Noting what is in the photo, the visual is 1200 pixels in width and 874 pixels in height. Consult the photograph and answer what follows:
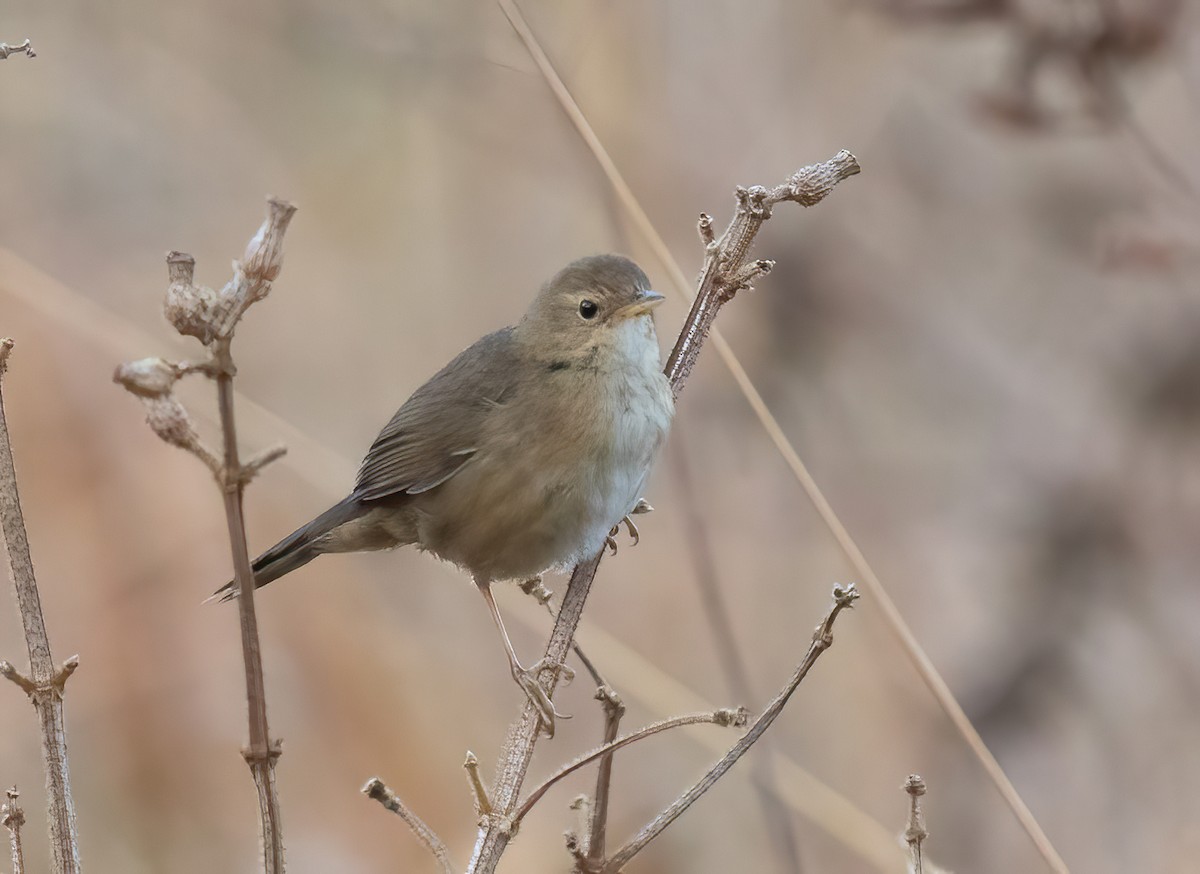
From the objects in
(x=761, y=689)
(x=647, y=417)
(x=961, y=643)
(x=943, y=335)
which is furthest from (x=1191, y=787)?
(x=647, y=417)

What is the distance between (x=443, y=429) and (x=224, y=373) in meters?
1.79

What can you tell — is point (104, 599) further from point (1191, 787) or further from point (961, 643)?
point (1191, 787)

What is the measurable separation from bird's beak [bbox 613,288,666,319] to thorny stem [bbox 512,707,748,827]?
1261mm

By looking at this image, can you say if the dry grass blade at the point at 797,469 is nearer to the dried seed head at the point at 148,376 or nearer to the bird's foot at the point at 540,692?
the bird's foot at the point at 540,692

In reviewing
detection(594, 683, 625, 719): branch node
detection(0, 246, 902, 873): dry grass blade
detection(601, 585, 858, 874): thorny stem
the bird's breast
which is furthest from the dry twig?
detection(0, 246, 902, 873): dry grass blade

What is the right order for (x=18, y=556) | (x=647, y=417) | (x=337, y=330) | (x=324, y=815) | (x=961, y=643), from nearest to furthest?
(x=18, y=556) < (x=647, y=417) < (x=324, y=815) < (x=961, y=643) < (x=337, y=330)

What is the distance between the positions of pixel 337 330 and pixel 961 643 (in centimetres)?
227

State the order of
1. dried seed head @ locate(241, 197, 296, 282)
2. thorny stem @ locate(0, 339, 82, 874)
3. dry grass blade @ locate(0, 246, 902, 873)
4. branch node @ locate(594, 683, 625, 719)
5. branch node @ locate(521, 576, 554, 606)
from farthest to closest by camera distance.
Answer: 1. dry grass blade @ locate(0, 246, 902, 873)
2. branch node @ locate(521, 576, 554, 606)
3. branch node @ locate(594, 683, 625, 719)
4. thorny stem @ locate(0, 339, 82, 874)
5. dried seed head @ locate(241, 197, 296, 282)

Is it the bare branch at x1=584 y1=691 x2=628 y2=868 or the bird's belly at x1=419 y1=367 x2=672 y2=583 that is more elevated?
the bird's belly at x1=419 y1=367 x2=672 y2=583

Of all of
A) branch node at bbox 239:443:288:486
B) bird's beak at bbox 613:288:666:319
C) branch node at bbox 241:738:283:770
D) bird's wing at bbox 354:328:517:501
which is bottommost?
branch node at bbox 241:738:283:770

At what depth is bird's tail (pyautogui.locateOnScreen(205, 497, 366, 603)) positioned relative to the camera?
2793mm

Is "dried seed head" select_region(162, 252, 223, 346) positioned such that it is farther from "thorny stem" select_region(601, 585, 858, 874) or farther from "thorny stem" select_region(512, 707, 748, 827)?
"thorny stem" select_region(601, 585, 858, 874)

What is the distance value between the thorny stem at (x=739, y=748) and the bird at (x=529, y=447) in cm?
89

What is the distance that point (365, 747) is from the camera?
3.72 meters
